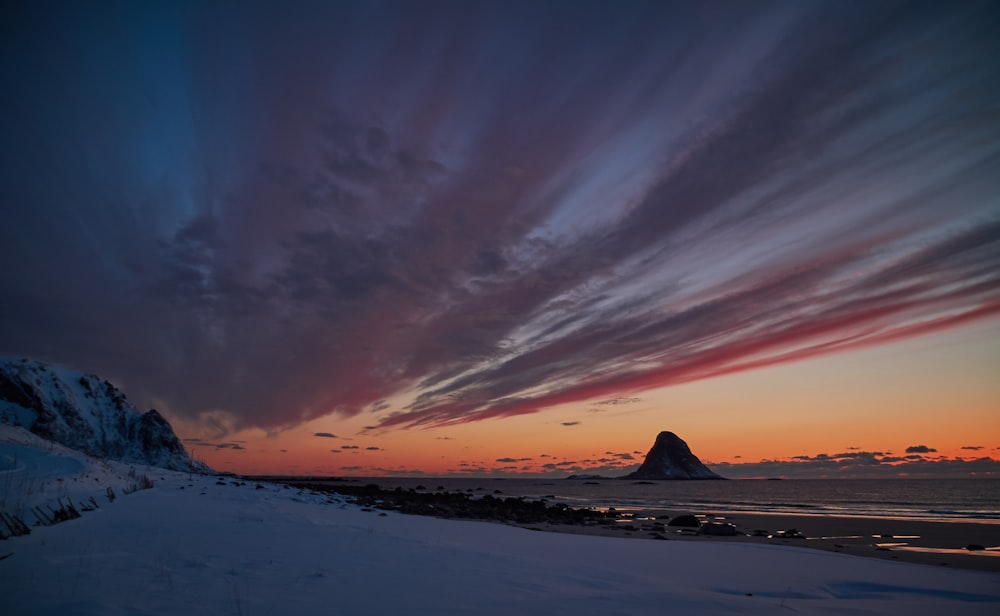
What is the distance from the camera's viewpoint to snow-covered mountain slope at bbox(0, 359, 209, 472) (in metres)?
61.4

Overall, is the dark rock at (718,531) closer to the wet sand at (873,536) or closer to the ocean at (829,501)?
the wet sand at (873,536)

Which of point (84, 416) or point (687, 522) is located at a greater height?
point (84, 416)

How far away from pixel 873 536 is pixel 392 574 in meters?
25.0

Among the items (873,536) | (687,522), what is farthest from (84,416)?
(873,536)

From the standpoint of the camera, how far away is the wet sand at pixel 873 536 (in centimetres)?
1672

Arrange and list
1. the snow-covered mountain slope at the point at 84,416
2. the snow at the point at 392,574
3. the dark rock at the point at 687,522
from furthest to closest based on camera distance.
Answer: the snow-covered mountain slope at the point at 84,416, the dark rock at the point at 687,522, the snow at the point at 392,574

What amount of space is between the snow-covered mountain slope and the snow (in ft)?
203

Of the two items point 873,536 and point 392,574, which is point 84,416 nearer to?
point 392,574

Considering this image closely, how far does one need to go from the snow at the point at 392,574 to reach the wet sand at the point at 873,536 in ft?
12.9

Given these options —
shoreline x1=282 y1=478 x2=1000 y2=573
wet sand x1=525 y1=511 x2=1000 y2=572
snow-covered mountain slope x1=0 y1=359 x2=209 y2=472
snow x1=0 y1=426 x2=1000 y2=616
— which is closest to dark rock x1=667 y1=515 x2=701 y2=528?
shoreline x1=282 y1=478 x2=1000 y2=573

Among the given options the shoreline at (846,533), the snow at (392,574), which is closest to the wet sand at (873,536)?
the shoreline at (846,533)

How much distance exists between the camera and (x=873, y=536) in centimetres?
2281

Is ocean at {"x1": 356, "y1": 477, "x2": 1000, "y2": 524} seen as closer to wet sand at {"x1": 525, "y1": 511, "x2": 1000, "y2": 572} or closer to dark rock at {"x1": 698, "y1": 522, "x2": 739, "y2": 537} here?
wet sand at {"x1": 525, "y1": 511, "x2": 1000, "y2": 572}

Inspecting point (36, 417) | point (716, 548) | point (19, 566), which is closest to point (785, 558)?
point (716, 548)
